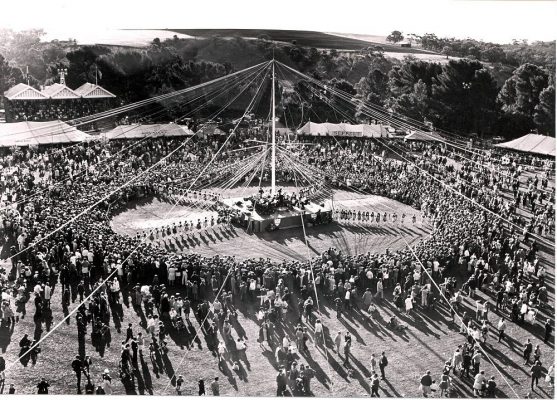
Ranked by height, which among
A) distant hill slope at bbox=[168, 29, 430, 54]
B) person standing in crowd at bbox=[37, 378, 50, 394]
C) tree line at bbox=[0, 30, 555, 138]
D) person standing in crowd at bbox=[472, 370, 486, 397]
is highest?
distant hill slope at bbox=[168, 29, 430, 54]

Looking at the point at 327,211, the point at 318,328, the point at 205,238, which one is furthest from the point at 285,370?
the point at 327,211

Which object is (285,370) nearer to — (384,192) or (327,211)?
(327,211)

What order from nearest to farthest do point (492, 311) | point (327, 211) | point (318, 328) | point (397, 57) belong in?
point (318, 328)
point (492, 311)
point (327, 211)
point (397, 57)

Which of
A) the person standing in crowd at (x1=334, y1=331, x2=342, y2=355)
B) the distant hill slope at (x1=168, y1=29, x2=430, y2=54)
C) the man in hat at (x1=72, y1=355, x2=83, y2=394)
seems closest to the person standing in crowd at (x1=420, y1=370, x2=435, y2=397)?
the person standing in crowd at (x1=334, y1=331, x2=342, y2=355)

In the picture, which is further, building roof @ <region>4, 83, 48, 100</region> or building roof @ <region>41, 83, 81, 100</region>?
building roof @ <region>41, 83, 81, 100</region>

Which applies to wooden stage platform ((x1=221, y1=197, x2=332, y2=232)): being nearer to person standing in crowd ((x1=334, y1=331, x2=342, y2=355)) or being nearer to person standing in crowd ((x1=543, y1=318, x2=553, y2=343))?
person standing in crowd ((x1=334, y1=331, x2=342, y2=355))

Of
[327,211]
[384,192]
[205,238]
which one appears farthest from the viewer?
[384,192]
